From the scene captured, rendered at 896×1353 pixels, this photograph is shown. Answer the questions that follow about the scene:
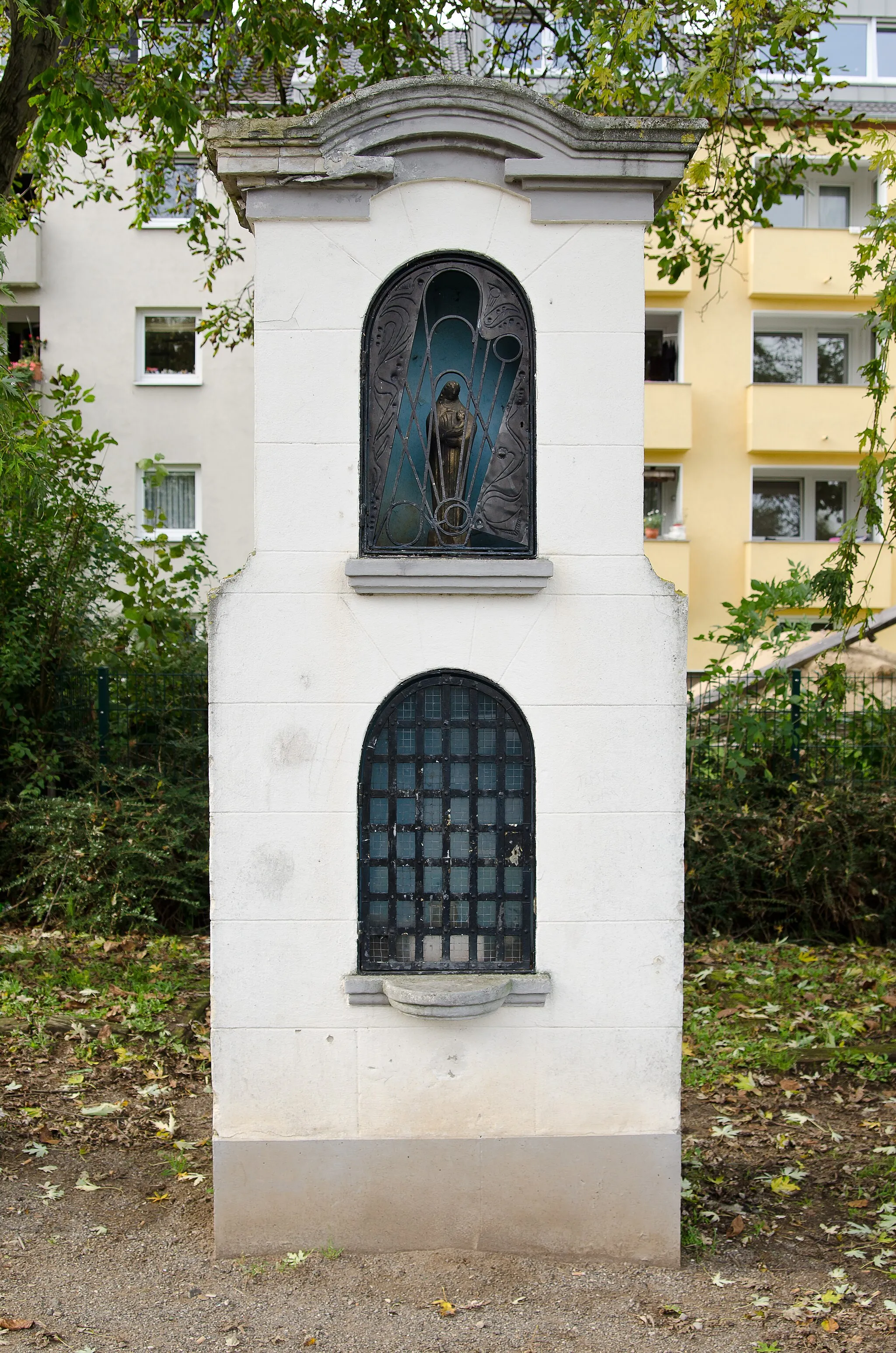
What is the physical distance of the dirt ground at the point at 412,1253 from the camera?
3877 mm

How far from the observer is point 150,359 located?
64.5 feet

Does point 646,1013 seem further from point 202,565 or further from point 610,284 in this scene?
point 202,565

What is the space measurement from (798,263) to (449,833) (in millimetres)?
18393

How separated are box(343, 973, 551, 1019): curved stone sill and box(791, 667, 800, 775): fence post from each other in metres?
5.44

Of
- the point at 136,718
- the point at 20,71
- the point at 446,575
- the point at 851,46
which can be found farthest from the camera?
the point at 851,46

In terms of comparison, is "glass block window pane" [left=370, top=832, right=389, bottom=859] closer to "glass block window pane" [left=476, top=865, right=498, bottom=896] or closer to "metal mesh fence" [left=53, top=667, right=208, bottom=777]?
"glass block window pane" [left=476, top=865, right=498, bottom=896]

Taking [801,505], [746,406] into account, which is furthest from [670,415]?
[801,505]

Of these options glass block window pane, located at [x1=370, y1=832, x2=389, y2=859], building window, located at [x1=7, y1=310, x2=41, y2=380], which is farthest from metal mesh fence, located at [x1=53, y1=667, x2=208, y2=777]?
building window, located at [x1=7, y1=310, x2=41, y2=380]

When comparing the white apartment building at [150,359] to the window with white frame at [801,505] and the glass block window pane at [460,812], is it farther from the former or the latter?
the glass block window pane at [460,812]

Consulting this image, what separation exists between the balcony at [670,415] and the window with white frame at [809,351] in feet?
7.04

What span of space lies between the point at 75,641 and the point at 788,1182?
644 cm

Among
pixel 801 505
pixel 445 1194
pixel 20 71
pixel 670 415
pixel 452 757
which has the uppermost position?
pixel 670 415

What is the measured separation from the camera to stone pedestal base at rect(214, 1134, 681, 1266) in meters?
4.25

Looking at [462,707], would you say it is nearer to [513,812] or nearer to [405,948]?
[513,812]
